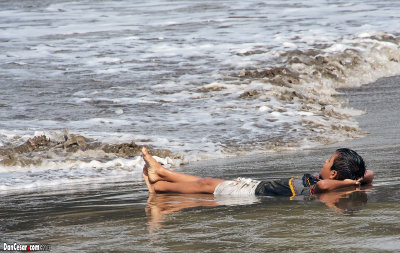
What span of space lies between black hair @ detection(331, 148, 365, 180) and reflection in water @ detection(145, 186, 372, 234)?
15cm

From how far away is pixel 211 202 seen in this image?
16.3 feet

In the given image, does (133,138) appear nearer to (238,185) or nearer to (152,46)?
(238,185)

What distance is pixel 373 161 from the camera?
679 centimetres

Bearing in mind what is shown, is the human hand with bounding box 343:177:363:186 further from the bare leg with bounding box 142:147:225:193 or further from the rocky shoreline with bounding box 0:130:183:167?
the rocky shoreline with bounding box 0:130:183:167

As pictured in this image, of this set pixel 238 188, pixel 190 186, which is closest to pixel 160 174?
pixel 190 186

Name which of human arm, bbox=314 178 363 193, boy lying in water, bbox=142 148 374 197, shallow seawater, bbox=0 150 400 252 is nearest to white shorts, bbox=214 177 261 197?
boy lying in water, bbox=142 148 374 197

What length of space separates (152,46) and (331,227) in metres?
16.6

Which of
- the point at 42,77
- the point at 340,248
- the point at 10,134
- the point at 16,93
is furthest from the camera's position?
the point at 42,77

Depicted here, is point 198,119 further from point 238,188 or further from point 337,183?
point 337,183

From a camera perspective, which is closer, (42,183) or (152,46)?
(42,183)

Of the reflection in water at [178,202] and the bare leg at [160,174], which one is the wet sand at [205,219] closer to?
the reflection in water at [178,202]

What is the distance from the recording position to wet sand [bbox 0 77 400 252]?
330cm

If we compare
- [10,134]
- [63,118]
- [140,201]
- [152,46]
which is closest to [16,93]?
[63,118]

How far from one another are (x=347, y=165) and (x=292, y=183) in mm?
575
